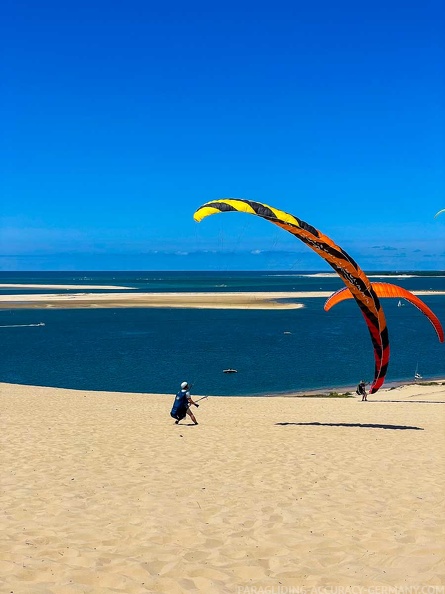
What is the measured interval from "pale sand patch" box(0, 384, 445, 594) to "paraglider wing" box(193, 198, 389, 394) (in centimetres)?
374

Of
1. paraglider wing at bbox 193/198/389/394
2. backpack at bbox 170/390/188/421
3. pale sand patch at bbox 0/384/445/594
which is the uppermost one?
paraglider wing at bbox 193/198/389/394

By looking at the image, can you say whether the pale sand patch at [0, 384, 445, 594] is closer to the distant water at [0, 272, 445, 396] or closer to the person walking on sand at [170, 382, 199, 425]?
the person walking on sand at [170, 382, 199, 425]

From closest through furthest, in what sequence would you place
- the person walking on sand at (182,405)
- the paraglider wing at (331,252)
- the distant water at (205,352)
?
the paraglider wing at (331,252)
the person walking on sand at (182,405)
the distant water at (205,352)

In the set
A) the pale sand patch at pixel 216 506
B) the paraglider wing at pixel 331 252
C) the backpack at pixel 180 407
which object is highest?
the paraglider wing at pixel 331 252

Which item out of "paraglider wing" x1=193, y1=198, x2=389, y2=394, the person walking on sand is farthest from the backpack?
"paraglider wing" x1=193, y1=198, x2=389, y2=394

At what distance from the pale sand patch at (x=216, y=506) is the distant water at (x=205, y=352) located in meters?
16.2

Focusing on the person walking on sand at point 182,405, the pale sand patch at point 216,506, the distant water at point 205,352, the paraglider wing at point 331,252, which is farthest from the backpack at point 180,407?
the distant water at point 205,352

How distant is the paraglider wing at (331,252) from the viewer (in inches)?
580

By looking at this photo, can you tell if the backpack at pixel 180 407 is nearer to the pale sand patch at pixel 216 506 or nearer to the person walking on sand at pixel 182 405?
the person walking on sand at pixel 182 405

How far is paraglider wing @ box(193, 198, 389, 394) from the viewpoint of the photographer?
14742mm

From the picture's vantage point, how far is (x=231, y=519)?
830cm

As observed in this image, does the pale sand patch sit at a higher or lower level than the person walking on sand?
lower

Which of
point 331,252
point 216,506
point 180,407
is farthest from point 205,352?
point 216,506

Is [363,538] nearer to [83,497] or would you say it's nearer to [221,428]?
[83,497]
